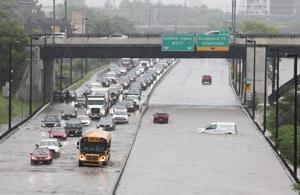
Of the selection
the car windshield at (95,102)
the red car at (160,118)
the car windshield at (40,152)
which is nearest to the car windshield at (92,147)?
the car windshield at (40,152)

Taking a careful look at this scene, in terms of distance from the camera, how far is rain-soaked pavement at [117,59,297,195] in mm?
50000

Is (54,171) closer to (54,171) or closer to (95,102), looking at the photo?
(54,171)

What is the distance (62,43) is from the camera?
102 m

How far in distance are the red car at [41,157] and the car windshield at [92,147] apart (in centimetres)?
220

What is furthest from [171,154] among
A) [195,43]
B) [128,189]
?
[195,43]

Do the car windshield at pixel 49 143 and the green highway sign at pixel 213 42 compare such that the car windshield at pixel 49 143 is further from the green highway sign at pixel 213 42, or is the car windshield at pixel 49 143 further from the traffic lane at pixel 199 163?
the green highway sign at pixel 213 42

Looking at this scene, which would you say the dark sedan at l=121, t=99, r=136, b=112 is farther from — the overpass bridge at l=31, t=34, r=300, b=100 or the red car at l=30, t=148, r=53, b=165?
the red car at l=30, t=148, r=53, b=165

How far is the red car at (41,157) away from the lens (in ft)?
186

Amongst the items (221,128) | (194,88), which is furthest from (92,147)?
(194,88)

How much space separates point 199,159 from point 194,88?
233ft

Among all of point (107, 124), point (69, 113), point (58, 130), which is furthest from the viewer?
point (69, 113)

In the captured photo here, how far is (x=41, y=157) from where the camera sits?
187 ft

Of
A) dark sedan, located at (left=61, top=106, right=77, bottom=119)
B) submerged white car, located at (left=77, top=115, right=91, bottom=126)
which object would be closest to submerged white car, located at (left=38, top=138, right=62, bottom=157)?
submerged white car, located at (left=77, top=115, right=91, bottom=126)

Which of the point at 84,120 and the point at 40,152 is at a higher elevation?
the point at 40,152
